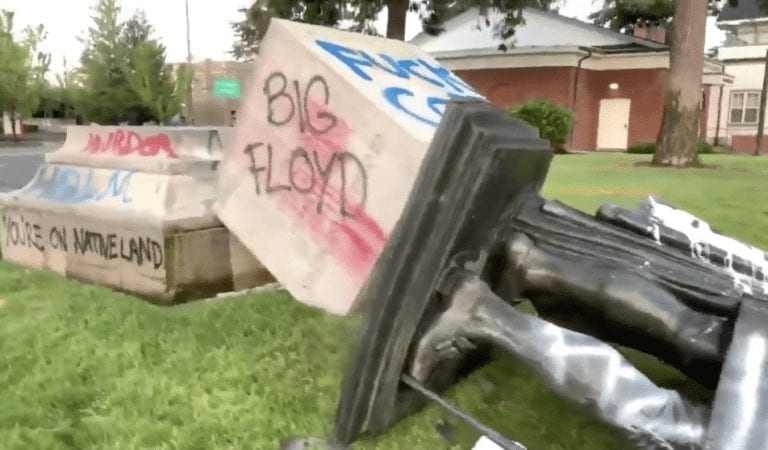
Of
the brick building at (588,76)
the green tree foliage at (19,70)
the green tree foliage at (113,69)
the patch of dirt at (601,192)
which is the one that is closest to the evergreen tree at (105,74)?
the green tree foliage at (113,69)

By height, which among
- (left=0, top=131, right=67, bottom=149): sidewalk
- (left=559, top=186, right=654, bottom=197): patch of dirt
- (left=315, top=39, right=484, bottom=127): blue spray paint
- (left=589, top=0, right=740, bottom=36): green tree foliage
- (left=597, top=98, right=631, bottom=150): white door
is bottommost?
(left=0, top=131, right=67, bottom=149): sidewalk

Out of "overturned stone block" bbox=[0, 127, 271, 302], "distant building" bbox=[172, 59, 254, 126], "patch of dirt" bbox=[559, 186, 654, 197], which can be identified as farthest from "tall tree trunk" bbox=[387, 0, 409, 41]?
"overturned stone block" bbox=[0, 127, 271, 302]

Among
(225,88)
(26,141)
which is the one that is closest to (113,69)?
(26,141)

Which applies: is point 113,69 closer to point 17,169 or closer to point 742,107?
point 17,169

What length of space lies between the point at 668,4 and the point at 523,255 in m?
27.1

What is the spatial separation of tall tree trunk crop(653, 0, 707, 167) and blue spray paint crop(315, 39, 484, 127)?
20.9 feet

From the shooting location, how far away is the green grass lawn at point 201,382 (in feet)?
5.12

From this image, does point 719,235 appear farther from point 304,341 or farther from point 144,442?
point 144,442

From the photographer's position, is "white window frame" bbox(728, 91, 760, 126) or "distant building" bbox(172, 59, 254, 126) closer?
"distant building" bbox(172, 59, 254, 126)

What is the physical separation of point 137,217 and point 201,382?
0.87m

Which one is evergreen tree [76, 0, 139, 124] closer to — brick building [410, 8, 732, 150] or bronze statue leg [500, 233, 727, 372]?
brick building [410, 8, 732, 150]

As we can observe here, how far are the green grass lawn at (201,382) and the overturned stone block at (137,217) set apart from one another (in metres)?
0.16

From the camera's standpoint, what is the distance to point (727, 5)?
996 inches

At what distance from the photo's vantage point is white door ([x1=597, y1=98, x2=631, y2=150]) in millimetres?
19672
